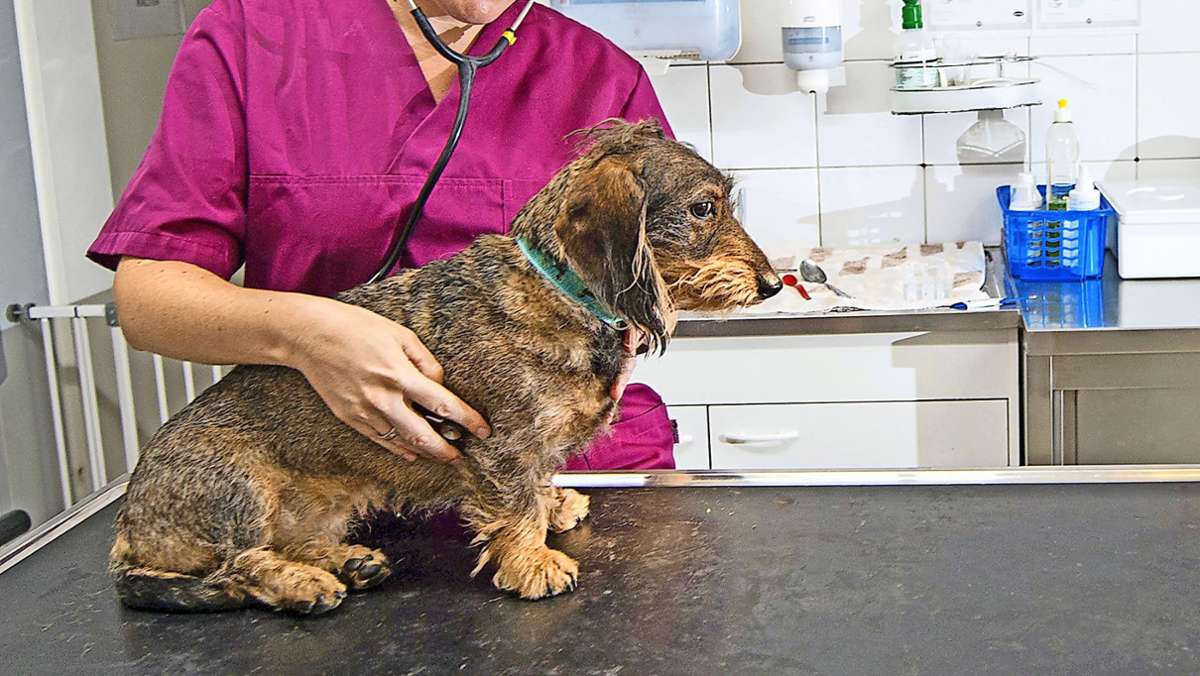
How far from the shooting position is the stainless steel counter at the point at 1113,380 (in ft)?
7.34

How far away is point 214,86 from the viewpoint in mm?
1386

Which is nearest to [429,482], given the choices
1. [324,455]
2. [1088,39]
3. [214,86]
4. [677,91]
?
[324,455]

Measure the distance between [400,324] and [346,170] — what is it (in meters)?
0.33

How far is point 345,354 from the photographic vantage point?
112cm

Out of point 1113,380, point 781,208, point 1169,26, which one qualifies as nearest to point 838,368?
point 1113,380

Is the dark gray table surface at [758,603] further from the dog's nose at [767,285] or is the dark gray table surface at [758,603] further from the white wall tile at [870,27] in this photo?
the white wall tile at [870,27]

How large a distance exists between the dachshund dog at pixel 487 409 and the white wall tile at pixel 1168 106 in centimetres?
196

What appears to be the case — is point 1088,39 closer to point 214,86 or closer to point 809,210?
point 809,210

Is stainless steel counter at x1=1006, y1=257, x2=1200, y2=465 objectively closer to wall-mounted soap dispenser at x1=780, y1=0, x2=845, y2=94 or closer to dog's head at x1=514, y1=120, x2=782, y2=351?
wall-mounted soap dispenser at x1=780, y1=0, x2=845, y2=94

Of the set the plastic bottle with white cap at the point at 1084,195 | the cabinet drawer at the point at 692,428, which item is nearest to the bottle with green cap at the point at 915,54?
the plastic bottle with white cap at the point at 1084,195

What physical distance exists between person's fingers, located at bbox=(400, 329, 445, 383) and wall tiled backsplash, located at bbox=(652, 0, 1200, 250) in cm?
175

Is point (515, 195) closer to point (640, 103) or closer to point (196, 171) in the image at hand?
point (640, 103)

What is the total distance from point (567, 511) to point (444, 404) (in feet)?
0.80

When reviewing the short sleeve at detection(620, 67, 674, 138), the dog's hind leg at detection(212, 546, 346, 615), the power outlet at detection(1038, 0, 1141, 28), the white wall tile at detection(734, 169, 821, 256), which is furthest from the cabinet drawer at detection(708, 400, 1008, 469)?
the dog's hind leg at detection(212, 546, 346, 615)
